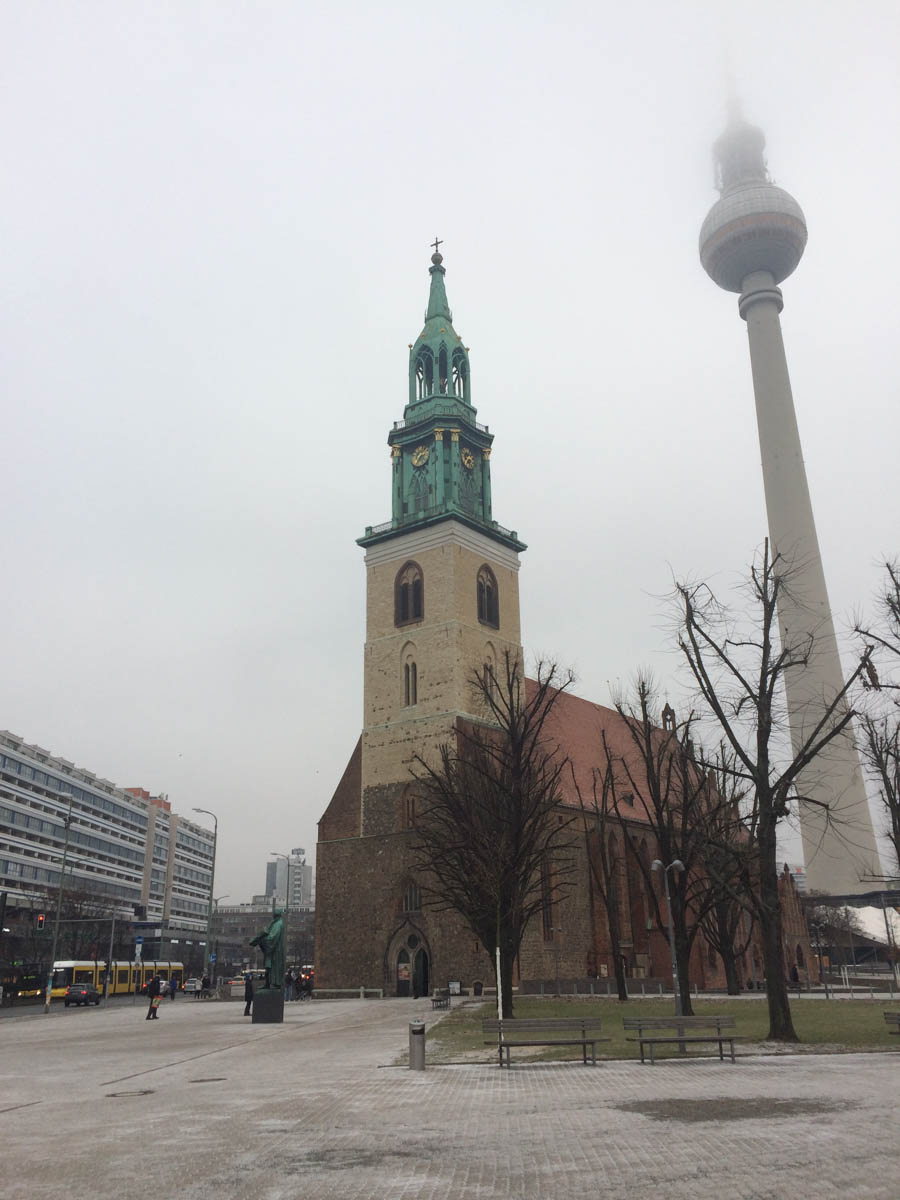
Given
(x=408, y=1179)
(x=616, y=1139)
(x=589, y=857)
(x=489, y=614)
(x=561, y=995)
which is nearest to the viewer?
(x=408, y=1179)

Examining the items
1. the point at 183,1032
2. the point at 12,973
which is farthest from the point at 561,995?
the point at 12,973

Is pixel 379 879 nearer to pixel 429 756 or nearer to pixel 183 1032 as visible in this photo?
pixel 429 756

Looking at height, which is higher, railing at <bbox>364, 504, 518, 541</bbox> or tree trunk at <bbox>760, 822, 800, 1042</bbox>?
railing at <bbox>364, 504, 518, 541</bbox>

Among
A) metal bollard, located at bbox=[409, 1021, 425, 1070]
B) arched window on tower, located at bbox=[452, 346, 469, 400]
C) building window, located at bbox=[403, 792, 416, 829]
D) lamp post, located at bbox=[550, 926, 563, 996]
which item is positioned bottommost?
metal bollard, located at bbox=[409, 1021, 425, 1070]

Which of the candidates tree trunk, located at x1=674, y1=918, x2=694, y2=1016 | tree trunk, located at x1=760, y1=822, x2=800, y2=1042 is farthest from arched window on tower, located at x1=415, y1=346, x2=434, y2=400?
tree trunk, located at x1=760, y1=822, x2=800, y2=1042

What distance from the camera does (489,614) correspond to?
Answer: 190 feet

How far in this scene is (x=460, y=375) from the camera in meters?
64.2

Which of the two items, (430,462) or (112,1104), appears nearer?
(112,1104)

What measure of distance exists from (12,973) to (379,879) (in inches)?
1267

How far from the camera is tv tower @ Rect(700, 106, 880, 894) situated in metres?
92.3

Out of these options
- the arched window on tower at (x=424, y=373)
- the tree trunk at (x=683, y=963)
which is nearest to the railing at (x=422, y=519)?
the arched window on tower at (x=424, y=373)

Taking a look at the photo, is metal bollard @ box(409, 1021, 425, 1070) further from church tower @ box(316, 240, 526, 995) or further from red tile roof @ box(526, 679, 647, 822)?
red tile roof @ box(526, 679, 647, 822)

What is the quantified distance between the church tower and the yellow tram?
12.0 meters

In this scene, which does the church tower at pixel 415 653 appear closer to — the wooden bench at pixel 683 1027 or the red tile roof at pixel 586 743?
the red tile roof at pixel 586 743
